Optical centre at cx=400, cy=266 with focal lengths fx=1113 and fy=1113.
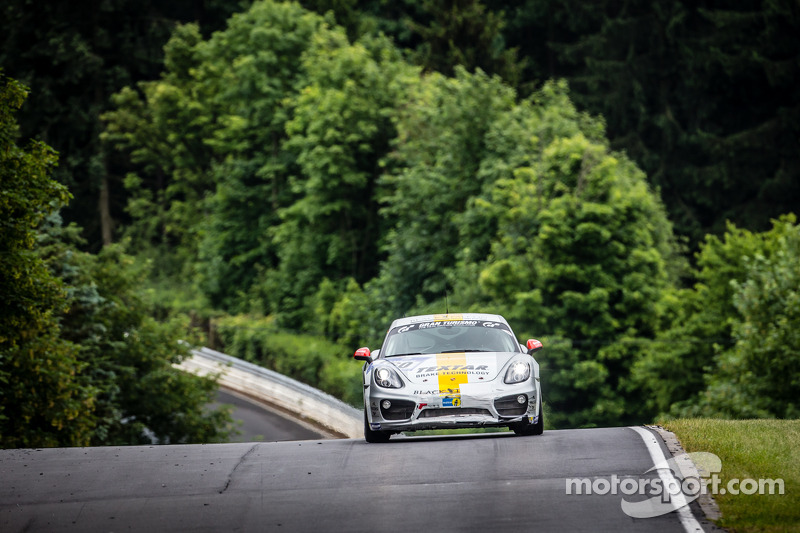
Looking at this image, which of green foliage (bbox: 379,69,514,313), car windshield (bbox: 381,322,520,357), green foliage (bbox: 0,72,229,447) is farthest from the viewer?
green foliage (bbox: 379,69,514,313)

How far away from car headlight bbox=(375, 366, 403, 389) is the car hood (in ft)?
0.33

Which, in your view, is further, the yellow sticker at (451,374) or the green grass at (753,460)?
the yellow sticker at (451,374)

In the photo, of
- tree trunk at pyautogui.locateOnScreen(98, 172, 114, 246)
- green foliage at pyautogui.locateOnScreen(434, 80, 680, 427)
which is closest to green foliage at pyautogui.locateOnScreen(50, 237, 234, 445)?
green foliage at pyautogui.locateOnScreen(434, 80, 680, 427)

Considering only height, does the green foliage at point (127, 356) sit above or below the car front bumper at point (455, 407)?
below

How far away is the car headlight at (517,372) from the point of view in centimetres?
1316

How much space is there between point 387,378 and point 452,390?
0.84 m

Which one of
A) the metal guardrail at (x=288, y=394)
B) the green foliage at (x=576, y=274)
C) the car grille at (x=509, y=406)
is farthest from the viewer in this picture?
the green foliage at (x=576, y=274)

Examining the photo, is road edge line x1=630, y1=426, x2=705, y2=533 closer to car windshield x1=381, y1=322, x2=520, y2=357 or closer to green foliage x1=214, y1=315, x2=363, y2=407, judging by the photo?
car windshield x1=381, y1=322, x2=520, y2=357

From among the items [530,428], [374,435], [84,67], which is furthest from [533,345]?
[84,67]

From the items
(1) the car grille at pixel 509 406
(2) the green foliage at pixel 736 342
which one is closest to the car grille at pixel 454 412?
(1) the car grille at pixel 509 406

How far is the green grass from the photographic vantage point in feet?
29.8

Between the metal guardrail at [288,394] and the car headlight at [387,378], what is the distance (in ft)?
48.4

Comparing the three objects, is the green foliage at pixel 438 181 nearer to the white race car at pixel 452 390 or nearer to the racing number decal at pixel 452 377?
the white race car at pixel 452 390

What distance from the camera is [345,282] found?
54.0 metres
